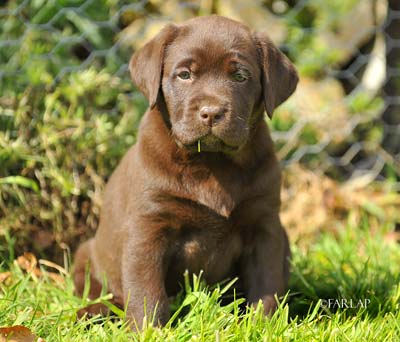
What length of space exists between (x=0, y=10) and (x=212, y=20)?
1.58 m

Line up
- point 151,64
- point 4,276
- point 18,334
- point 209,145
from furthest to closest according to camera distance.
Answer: point 4,276 < point 151,64 < point 209,145 < point 18,334

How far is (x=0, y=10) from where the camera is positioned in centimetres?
385

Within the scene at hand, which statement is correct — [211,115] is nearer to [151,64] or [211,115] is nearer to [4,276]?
[151,64]

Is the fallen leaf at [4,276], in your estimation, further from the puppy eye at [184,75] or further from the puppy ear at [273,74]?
the puppy ear at [273,74]

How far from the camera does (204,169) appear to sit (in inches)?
106

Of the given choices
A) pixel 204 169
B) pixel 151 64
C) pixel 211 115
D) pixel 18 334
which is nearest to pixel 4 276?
pixel 18 334

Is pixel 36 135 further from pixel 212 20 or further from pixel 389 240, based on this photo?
pixel 389 240

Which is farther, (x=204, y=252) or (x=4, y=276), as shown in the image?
(x=4, y=276)

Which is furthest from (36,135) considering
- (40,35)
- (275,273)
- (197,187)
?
(275,273)

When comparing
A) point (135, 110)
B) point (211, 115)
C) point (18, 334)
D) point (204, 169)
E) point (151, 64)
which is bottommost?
point (18, 334)

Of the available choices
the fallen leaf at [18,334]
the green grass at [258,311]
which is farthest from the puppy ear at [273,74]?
the fallen leaf at [18,334]

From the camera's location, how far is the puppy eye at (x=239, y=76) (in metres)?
2.63

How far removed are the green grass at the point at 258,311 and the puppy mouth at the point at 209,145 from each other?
447mm

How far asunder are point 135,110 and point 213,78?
1.43 metres
